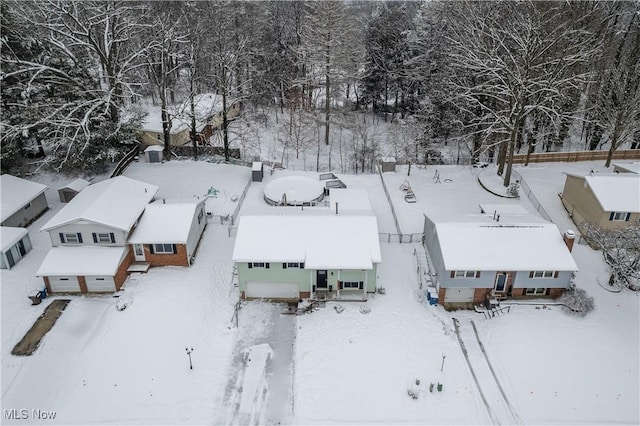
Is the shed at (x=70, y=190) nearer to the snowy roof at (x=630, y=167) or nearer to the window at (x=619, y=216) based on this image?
the window at (x=619, y=216)

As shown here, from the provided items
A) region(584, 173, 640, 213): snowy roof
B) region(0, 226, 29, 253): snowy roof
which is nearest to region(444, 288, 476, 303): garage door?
region(584, 173, 640, 213): snowy roof

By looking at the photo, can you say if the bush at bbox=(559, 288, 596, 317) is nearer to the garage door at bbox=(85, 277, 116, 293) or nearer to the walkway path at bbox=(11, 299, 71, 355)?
the garage door at bbox=(85, 277, 116, 293)

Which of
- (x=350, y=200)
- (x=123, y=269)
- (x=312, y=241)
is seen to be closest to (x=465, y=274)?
(x=312, y=241)

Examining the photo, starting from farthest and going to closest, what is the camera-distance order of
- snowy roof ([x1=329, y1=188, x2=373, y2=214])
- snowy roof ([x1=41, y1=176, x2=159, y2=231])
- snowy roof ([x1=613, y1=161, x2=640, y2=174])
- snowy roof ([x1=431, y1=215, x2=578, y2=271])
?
snowy roof ([x1=613, y1=161, x2=640, y2=174])
snowy roof ([x1=329, y1=188, x2=373, y2=214])
snowy roof ([x1=41, y1=176, x2=159, y2=231])
snowy roof ([x1=431, y1=215, x2=578, y2=271])

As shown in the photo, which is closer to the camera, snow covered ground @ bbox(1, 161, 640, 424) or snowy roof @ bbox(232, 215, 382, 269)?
snow covered ground @ bbox(1, 161, 640, 424)

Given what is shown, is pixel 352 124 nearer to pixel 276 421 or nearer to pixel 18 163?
pixel 18 163

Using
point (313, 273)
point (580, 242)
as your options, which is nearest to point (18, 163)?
point (313, 273)
